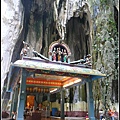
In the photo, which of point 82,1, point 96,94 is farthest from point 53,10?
point 96,94

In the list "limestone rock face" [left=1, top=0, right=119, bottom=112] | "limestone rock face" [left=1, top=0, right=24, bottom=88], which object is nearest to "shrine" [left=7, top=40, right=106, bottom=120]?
"limestone rock face" [left=1, top=0, right=24, bottom=88]

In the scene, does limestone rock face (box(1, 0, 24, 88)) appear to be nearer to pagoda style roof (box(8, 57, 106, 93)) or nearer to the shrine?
the shrine

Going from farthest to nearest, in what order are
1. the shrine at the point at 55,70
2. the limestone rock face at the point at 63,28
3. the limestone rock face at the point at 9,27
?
the limestone rock face at the point at 63,28
the limestone rock face at the point at 9,27
the shrine at the point at 55,70

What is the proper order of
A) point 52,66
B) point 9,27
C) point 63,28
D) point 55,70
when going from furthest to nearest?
point 63,28
point 9,27
point 52,66
point 55,70

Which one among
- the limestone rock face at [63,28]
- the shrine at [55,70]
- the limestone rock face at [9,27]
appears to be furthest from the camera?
the limestone rock face at [63,28]

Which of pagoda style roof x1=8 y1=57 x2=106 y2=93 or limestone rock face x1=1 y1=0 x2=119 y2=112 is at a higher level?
limestone rock face x1=1 y1=0 x2=119 y2=112

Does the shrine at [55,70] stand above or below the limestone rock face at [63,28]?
below

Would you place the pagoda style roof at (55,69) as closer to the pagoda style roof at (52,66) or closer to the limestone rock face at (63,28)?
the pagoda style roof at (52,66)

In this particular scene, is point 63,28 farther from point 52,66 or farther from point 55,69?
point 55,69

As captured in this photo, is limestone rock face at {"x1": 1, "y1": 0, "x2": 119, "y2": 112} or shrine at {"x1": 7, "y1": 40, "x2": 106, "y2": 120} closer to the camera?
shrine at {"x1": 7, "y1": 40, "x2": 106, "y2": 120}

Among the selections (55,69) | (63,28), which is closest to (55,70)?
(55,69)

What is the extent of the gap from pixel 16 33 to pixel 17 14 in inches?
49.8

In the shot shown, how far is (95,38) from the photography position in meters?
11.4

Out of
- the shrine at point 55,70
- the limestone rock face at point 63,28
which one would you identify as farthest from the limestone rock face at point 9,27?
the shrine at point 55,70
